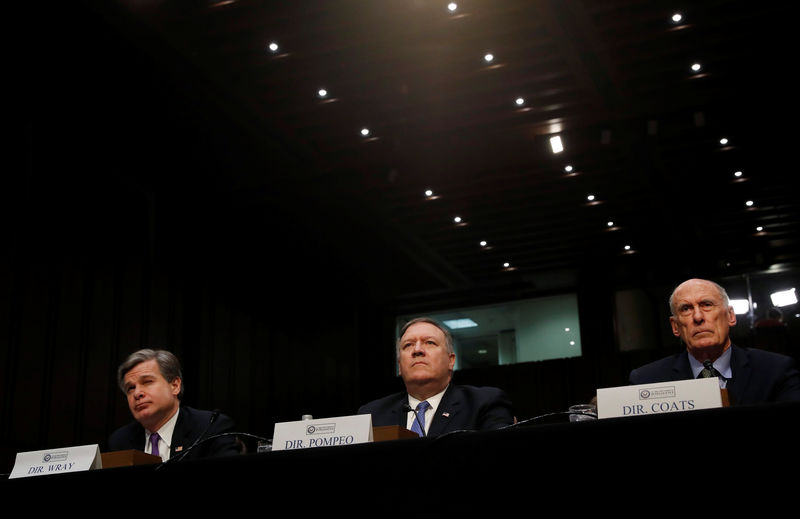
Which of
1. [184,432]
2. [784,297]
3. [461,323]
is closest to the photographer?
[184,432]

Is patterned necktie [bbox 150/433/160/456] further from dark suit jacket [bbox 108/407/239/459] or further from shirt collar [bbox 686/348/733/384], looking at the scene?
shirt collar [bbox 686/348/733/384]

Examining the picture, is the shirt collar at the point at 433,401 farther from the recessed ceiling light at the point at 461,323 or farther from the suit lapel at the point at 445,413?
the recessed ceiling light at the point at 461,323

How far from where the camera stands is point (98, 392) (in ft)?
23.2

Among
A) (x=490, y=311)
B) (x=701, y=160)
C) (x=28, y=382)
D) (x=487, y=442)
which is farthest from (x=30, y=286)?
(x=490, y=311)

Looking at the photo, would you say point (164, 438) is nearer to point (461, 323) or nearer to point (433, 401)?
point (433, 401)

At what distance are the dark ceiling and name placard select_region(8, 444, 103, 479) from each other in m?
4.37

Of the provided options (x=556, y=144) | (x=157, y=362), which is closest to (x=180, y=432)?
(x=157, y=362)

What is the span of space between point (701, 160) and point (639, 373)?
5.91 metres

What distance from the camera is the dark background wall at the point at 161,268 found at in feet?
21.7

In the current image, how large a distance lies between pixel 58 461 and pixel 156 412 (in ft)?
3.40

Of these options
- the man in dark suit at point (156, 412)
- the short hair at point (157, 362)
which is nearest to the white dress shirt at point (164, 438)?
the man in dark suit at point (156, 412)

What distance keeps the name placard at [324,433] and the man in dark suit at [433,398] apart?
0.81m

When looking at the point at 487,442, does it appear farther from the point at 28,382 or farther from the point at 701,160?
Result: the point at 701,160

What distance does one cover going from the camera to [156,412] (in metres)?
3.69
